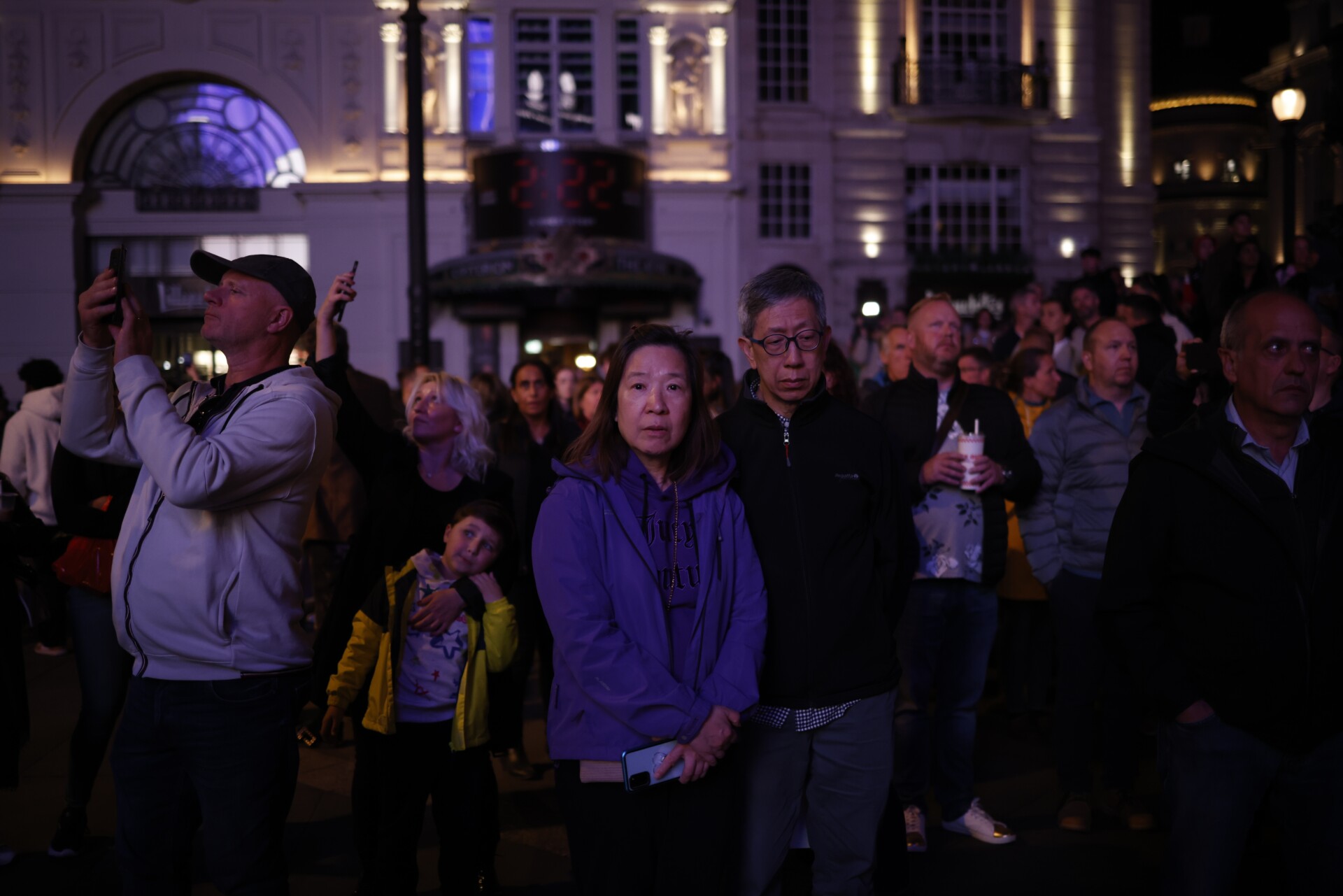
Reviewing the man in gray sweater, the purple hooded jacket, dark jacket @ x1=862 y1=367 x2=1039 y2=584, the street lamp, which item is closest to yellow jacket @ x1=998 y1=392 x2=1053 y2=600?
the man in gray sweater

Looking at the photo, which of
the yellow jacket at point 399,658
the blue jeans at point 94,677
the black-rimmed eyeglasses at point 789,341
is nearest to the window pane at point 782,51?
the blue jeans at point 94,677

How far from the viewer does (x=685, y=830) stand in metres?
3.04

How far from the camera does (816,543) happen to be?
3447 millimetres

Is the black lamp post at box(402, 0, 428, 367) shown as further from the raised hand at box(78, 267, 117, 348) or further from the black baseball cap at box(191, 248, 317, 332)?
the raised hand at box(78, 267, 117, 348)

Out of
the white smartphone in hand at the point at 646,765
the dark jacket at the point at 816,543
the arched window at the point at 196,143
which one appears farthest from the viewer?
the arched window at the point at 196,143

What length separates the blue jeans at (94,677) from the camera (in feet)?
16.4

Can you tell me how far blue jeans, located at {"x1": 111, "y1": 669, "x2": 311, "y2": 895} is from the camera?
3.14 meters

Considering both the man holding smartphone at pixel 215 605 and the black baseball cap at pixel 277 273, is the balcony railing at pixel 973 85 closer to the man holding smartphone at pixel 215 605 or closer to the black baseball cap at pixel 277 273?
the black baseball cap at pixel 277 273

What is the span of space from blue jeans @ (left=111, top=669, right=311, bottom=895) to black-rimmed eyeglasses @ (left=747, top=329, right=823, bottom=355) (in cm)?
180

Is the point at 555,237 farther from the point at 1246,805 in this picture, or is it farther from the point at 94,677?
the point at 1246,805

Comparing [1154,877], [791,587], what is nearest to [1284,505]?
[791,587]

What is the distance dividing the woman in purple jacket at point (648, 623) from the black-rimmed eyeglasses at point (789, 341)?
1.17 ft

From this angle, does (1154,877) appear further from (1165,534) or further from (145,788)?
(145,788)

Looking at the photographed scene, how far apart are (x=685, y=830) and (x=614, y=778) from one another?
0.83 feet
